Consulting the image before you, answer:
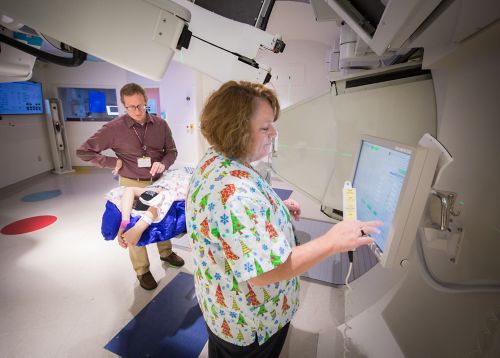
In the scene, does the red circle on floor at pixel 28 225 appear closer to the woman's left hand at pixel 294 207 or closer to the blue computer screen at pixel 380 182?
the woman's left hand at pixel 294 207

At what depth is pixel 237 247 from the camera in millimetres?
707

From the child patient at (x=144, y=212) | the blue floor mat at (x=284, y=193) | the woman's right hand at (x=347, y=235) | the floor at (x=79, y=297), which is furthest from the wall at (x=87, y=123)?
the woman's right hand at (x=347, y=235)

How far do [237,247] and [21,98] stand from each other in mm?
6208

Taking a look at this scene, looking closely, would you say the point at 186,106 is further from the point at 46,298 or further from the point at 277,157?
Result: the point at 46,298

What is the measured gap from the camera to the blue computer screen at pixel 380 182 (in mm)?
835

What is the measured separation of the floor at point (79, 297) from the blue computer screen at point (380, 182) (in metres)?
0.94

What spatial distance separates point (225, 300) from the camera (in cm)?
91

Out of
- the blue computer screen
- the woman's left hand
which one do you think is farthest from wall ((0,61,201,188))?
the blue computer screen

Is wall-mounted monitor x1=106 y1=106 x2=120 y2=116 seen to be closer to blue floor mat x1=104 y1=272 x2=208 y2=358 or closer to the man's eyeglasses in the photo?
the man's eyeglasses

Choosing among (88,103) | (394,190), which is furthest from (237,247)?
(88,103)

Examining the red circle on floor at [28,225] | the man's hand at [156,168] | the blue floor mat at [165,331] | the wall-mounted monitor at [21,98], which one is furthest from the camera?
the wall-mounted monitor at [21,98]

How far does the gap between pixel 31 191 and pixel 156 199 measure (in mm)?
4166

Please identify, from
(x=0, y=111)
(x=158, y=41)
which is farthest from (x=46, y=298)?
(x=0, y=111)

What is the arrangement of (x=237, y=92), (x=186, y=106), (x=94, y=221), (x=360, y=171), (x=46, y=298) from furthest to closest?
(x=186, y=106), (x=94, y=221), (x=46, y=298), (x=360, y=171), (x=237, y=92)
